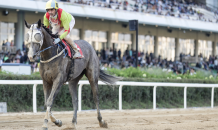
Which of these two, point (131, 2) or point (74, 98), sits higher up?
point (131, 2)

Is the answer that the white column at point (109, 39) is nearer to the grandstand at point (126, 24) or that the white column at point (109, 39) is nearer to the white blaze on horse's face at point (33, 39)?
the grandstand at point (126, 24)

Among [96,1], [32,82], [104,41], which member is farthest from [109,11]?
[32,82]

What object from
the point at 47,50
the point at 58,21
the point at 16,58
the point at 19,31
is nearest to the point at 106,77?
the point at 58,21

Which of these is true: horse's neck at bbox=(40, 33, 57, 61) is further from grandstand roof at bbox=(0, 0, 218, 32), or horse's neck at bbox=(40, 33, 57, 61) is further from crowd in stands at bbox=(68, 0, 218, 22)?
crowd in stands at bbox=(68, 0, 218, 22)

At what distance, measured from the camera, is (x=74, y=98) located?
5.36 meters

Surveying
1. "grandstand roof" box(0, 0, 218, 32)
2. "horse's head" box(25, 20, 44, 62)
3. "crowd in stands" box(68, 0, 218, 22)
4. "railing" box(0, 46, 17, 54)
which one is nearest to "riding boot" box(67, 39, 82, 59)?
"horse's head" box(25, 20, 44, 62)

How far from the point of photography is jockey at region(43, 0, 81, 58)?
4.63m

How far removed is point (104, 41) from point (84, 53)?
59.7 feet

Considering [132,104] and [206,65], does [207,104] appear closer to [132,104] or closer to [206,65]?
[132,104]

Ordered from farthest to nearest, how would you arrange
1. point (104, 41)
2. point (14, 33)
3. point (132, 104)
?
point (104, 41)
point (14, 33)
point (132, 104)

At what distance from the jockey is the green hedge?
2.53 m

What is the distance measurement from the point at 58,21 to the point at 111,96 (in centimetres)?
391

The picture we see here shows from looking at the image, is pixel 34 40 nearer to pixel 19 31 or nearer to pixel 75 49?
pixel 75 49

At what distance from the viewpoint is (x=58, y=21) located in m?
4.93
